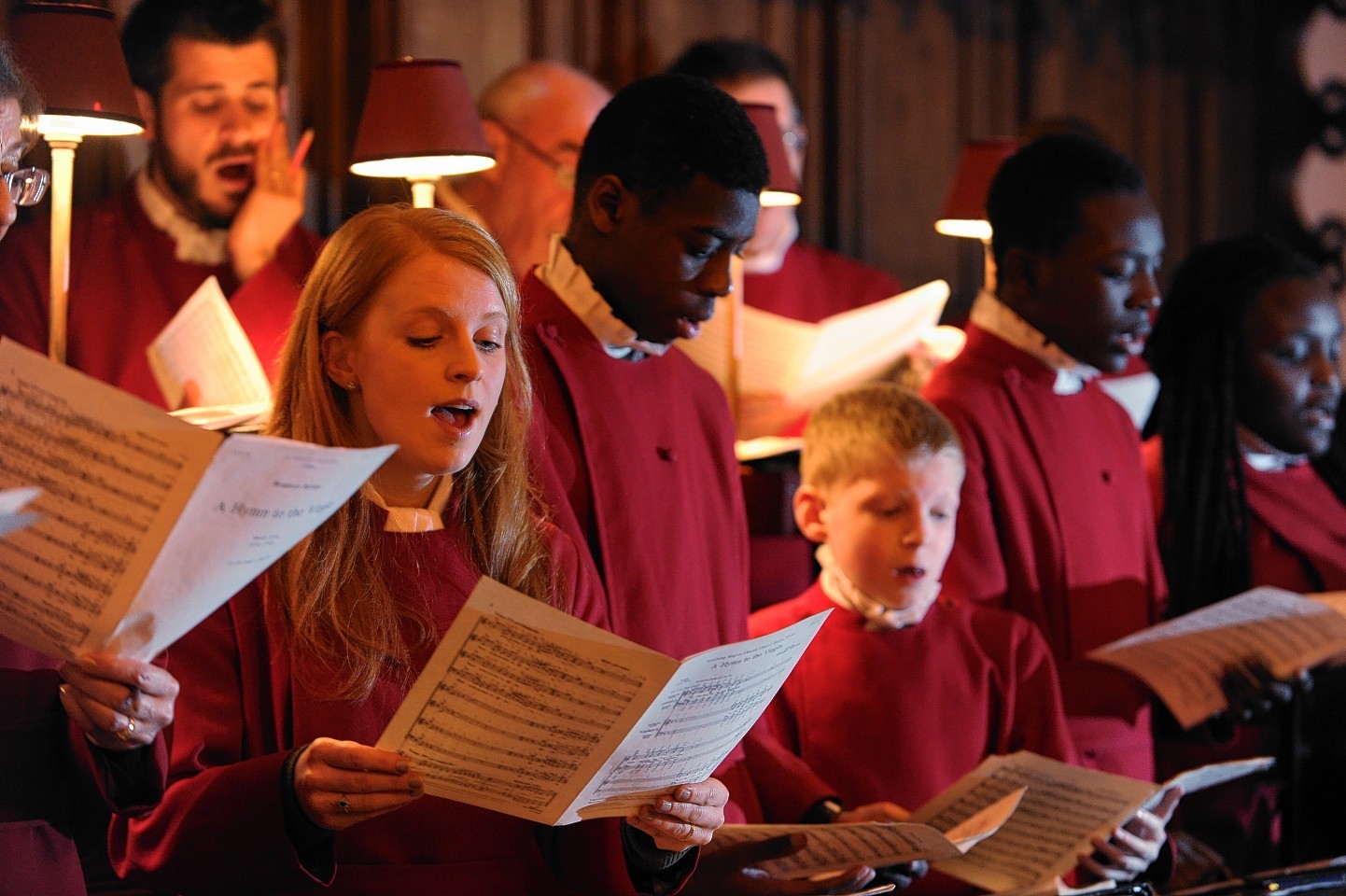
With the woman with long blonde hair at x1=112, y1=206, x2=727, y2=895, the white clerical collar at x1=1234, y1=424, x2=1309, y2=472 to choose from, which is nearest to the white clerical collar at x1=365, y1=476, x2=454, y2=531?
the woman with long blonde hair at x1=112, y1=206, x2=727, y2=895

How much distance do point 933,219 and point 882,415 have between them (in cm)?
317

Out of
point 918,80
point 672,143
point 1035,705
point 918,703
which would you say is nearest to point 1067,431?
point 1035,705

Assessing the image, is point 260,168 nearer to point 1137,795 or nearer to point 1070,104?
point 1137,795

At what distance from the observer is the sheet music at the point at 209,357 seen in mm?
2730

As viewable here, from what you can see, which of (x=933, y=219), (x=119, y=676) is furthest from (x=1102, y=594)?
(x=933, y=219)

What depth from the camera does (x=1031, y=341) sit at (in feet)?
9.72

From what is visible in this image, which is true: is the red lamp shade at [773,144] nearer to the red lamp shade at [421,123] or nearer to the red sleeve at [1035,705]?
the red lamp shade at [421,123]

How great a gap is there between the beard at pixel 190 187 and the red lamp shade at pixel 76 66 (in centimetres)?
Result: 81

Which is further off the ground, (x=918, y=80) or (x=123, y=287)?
(x=918, y=80)

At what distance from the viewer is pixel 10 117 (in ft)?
5.34

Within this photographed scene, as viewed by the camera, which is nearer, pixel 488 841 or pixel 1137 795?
pixel 488 841

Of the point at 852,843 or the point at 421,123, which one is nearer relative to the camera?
the point at 852,843

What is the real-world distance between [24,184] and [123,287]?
77.2 inches

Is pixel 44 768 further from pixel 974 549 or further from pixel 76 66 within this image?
pixel 974 549
